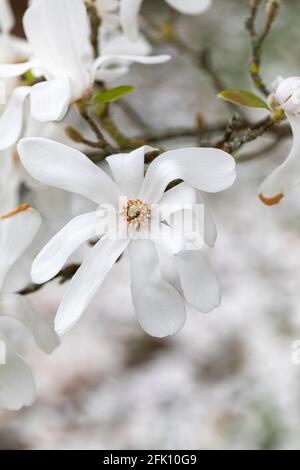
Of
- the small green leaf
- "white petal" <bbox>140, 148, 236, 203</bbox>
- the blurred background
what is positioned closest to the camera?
"white petal" <bbox>140, 148, 236, 203</bbox>

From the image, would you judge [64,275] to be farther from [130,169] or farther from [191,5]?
[191,5]

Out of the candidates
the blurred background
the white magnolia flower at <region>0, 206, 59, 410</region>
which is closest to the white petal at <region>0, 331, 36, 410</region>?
the white magnolia flower at <region>0, 206, 59, 410</region>

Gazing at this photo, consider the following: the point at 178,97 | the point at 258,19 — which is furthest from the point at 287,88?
the point at 178,97

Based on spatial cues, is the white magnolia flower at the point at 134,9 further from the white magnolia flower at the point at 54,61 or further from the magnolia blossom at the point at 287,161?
the magnolia blossom at the point at 287,161

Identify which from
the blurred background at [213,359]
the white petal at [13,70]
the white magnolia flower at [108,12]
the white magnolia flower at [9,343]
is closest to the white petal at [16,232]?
the white magnolia flower at [9,343]

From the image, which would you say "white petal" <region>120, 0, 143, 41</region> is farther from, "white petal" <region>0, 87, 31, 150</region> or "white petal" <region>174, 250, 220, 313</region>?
"white petal" <region>174, 250, 220, 313</region>

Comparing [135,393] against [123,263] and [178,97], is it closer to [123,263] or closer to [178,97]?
[123,263]
